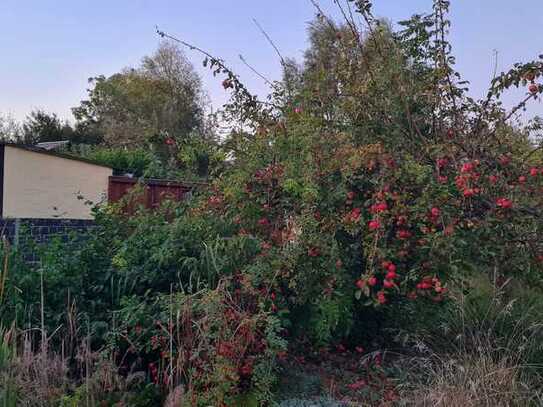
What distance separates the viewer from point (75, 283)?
436 cm

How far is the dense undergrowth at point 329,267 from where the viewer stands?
3469 mm

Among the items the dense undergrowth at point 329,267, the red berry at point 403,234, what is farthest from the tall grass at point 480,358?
the red berry at point 403,234

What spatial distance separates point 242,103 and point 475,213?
2081mm

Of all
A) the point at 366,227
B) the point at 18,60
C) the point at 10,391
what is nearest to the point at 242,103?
the point at 366,227

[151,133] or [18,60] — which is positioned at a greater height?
[18,60]

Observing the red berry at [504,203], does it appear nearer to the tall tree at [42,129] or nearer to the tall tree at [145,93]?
the tall tree at [145,93]

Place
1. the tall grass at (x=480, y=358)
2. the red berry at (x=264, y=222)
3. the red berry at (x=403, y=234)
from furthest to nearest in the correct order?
the red berry at (x=264, y=222)
the red berry at (x=403, y=234)
the tall grass at (x=480, y=358)

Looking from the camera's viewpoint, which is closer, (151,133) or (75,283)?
(75,283)

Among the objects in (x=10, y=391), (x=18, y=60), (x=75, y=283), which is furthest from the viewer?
(x=18, y=60)

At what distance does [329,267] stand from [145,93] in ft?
88.9

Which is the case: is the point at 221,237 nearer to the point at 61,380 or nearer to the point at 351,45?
the point at 61,380

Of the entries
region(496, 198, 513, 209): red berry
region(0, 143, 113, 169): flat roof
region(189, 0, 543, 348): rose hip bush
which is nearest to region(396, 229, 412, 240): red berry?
region(189, 0, 543, 348): rose hip bush

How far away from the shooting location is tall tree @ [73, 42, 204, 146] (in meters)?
26.3

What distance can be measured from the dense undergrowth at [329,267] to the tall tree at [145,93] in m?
20.2
